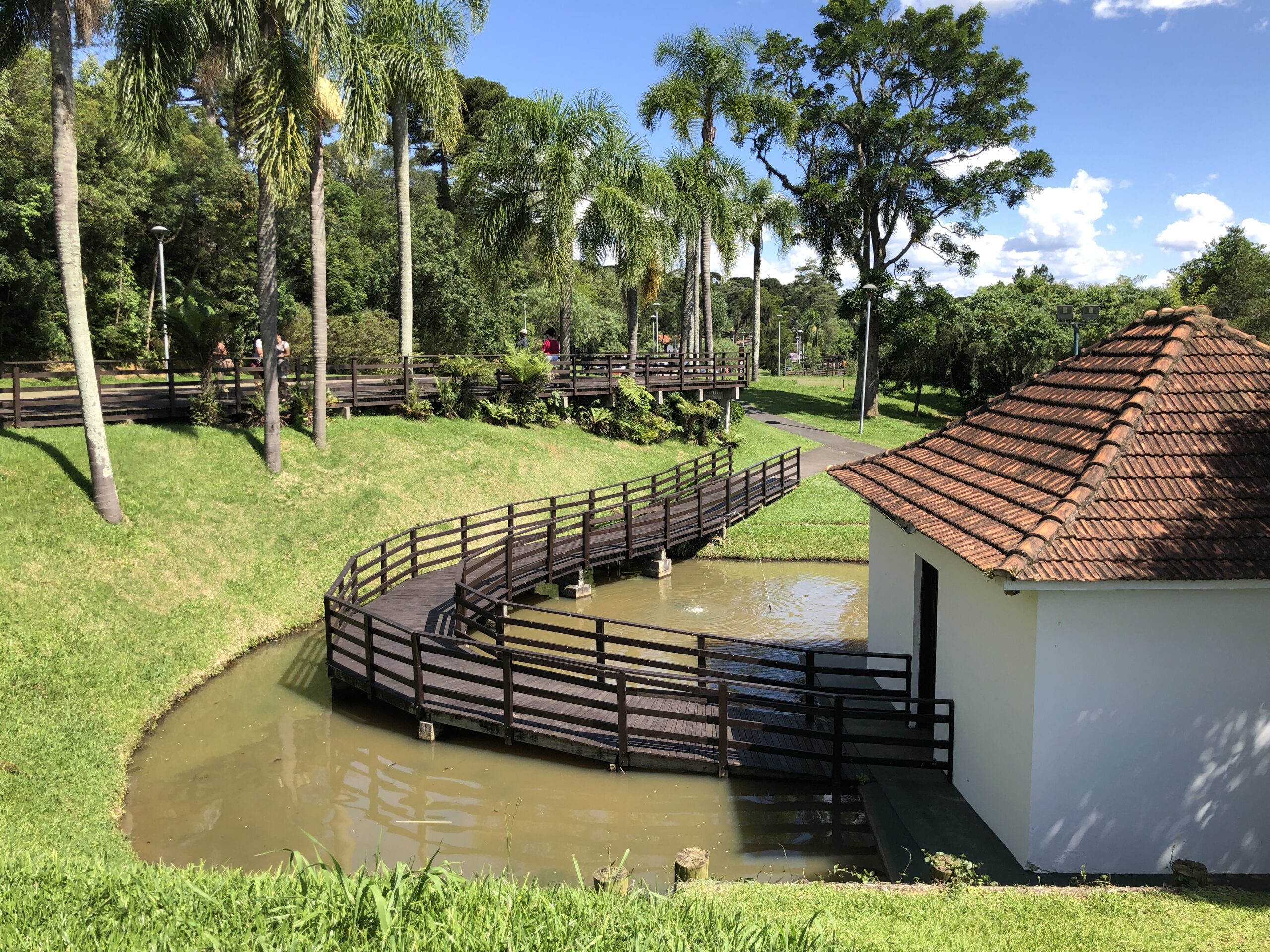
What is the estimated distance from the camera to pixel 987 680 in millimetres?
8906

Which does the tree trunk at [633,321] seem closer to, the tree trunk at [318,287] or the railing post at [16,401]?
the tree trunk at [318,287]

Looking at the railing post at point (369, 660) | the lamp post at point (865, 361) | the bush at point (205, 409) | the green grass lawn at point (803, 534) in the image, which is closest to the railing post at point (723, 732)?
the railing post at point (369, 660)

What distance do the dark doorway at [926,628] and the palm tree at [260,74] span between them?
14663 millimetres

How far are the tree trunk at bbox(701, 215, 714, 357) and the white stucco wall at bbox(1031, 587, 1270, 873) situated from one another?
97.1 feet

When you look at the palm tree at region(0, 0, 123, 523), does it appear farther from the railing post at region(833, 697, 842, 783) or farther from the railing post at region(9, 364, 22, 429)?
the railing post at region(833, 697, 842, 783)

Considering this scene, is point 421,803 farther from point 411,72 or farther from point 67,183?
point 411,72

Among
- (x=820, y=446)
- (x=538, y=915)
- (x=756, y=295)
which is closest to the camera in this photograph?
(x=538, y=915)

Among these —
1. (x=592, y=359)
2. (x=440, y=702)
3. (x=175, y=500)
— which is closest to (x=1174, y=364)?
(x=440, y=702)

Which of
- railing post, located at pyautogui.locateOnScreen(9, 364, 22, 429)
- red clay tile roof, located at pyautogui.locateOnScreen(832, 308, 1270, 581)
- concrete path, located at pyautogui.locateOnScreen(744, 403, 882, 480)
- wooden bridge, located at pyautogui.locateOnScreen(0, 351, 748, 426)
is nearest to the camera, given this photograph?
red clay tile roof, located at pyautogui.locateOnScreen(832, 308, 1270, 581)

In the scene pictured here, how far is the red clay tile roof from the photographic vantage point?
769cm

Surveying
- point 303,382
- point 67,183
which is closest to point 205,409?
point 303,382

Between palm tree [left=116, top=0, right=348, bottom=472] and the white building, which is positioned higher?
palm tree [left=116, top=0, right=348, bottom=472]

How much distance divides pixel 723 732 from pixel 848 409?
135 ft

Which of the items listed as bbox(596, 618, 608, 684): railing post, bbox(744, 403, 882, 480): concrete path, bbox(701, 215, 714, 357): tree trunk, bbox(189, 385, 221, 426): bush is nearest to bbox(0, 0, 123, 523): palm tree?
bbox(189, 385, 221, 426): bush
